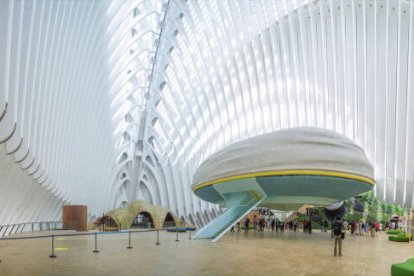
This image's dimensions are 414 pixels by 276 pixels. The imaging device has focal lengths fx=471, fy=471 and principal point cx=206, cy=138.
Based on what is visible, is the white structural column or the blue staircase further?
the blue staircase

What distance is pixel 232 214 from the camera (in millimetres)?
28734

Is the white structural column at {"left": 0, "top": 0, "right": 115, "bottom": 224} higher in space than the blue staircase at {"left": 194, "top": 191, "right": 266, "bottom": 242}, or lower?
higher

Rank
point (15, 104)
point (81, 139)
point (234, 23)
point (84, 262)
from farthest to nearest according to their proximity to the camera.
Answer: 1. point (234, 23)
2. point (81, 139)
3. point (15, 104)
4. point (84, 262)

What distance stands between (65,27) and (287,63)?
95.3ft

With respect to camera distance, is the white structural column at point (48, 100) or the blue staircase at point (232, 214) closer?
the white structural column at point (48, 100)

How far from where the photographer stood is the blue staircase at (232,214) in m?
26.8

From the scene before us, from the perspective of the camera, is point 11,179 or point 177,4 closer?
point 11,179

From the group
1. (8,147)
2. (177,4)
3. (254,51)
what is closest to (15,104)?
(8,147)

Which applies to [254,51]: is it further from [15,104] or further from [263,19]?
[15,104]

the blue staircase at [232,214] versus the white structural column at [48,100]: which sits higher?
the white structural column at [48,100]

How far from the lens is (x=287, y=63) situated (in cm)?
4759

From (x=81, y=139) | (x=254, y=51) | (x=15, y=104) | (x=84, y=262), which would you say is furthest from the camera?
(x=254, y=51)

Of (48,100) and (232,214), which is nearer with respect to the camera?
(48,100)

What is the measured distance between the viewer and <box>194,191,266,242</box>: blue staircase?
26.8 metres
